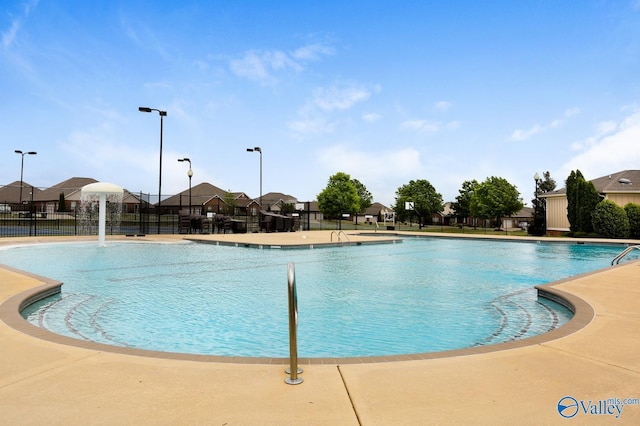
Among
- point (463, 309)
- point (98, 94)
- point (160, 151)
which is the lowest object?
point (463, 309)

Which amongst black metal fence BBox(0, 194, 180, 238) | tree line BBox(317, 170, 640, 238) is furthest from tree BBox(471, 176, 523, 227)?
black metal fence BBox(0, 194, 180, 238)

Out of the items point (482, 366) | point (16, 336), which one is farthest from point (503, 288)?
point (16, 336)

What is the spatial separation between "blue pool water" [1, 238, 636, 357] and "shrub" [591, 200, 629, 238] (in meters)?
12.1

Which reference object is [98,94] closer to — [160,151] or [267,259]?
[160,151]

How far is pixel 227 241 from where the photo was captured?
17.3 m

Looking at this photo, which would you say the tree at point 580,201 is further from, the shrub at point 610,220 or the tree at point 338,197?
the tree at point 338,197

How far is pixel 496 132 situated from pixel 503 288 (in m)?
15.8

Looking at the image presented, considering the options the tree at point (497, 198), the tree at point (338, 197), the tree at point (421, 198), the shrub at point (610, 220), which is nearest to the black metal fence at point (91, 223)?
the shrub at point (610, 220)

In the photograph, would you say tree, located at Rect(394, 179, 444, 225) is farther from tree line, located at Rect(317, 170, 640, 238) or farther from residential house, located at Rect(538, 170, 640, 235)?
residential house, located at Rect(538, 170, 640, 235)

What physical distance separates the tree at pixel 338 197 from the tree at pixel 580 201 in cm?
3851

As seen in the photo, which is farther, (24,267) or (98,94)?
(98,94)

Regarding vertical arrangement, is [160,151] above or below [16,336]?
above

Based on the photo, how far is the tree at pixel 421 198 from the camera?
205ft

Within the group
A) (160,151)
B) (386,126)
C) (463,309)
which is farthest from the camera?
(386,126)
